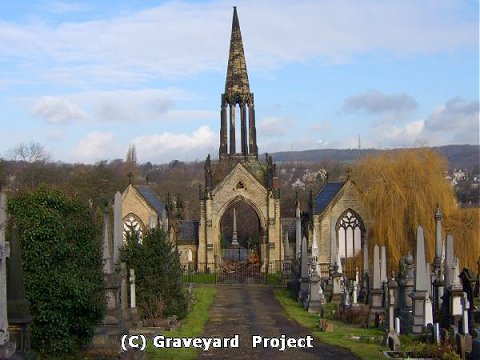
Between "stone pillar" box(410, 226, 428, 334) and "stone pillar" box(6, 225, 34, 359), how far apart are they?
11.0 m

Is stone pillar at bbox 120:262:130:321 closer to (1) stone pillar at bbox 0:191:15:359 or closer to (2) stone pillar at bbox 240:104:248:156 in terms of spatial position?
(1) stone pillar at bbox 0:191:15:359

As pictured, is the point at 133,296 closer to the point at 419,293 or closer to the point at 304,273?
the point at 419,293

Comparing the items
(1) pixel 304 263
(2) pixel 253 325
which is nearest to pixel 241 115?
(1) pixel 304 263

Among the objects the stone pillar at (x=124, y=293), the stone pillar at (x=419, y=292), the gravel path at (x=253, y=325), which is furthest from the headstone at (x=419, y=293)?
the stone pillar at (x=124, y=293)

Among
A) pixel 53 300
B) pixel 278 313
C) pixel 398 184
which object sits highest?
pixel 398 184

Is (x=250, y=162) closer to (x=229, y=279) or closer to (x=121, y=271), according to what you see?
(x=229, y=279)

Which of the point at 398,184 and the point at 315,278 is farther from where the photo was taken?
the point at 398,184

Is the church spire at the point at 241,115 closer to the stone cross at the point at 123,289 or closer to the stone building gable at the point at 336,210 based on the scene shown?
the stone building gable at the point at 336,210

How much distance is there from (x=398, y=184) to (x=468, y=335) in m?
23.6

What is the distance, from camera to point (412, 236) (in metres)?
39.3

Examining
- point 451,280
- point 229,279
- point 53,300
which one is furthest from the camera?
point 229,279

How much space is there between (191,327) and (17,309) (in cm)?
982

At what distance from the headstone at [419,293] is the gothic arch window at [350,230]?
25222 millimetres

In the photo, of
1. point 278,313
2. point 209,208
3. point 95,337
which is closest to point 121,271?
point 95,337
